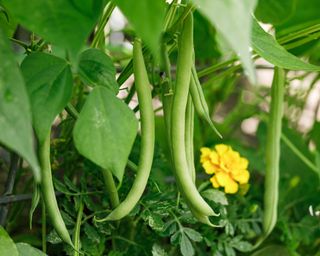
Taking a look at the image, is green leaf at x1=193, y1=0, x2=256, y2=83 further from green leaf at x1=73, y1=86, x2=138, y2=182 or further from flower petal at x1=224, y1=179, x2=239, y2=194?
flower petal at x1=224, y1=179, x2=239, y2=194

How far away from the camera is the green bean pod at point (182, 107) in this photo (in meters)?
0.67

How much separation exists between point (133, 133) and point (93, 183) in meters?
0.33

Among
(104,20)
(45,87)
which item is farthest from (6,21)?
(45,87)

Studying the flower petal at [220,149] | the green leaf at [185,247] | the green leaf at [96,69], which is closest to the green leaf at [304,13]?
the flower petal at [220,149]

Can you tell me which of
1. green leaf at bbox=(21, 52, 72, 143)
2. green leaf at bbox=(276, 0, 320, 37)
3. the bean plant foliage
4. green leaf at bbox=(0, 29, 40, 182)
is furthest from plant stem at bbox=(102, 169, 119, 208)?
green leaf at bbox=(276, 0, 320, 37)

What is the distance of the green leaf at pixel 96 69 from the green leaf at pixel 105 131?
0.02 meters

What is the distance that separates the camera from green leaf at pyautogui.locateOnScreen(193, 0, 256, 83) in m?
0.41

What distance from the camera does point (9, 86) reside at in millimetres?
473

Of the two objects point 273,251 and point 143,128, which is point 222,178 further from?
point 143,128

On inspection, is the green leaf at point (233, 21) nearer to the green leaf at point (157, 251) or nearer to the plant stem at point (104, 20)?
the plant stem at point (104, 20)

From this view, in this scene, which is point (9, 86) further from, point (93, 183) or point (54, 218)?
point (93, 183)

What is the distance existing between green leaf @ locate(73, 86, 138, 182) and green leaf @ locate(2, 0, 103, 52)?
0.11m

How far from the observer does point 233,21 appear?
1.37 ft

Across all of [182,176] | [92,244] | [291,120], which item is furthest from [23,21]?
[291,120]
